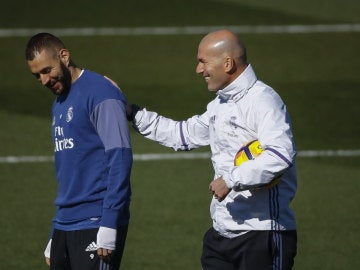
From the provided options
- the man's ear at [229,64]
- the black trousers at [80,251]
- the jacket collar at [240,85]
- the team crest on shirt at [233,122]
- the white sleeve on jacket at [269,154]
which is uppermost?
the man's ear at [229,64]

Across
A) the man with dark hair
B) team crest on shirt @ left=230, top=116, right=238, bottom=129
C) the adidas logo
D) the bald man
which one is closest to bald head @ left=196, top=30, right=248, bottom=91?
the bald man

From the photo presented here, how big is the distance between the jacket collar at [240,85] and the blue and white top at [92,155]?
26.2 inches

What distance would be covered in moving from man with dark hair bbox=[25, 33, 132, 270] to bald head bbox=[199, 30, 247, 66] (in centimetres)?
66

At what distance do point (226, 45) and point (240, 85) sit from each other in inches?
10.3

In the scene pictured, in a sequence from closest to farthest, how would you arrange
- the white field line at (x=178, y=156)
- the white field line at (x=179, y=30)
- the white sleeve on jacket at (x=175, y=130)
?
the white sleeve on jacket at (x=175, y=130)
the white field line at (x=178, y=156)
the white field line at (x=179, y=30)

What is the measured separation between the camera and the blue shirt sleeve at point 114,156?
6.18 meters

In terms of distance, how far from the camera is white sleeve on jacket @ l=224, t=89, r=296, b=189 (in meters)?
5.97

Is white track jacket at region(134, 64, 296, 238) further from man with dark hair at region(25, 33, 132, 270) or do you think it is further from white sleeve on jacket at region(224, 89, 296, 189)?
man with dark hair at region(25, 33, 132, 270)

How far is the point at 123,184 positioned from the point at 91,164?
0.96 ft

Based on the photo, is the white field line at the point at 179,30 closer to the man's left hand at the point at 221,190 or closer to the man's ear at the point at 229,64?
the man's ear at the point at 229,64

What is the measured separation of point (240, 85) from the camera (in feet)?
20.8

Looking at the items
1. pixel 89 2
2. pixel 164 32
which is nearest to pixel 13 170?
pixel 164 32

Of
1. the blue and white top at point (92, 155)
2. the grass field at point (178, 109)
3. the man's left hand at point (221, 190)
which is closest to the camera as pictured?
the man's left hand at point (221, 190)

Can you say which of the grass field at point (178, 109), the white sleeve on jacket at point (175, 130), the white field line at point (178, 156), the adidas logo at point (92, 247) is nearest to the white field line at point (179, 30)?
the grass field at point (178, 109)
